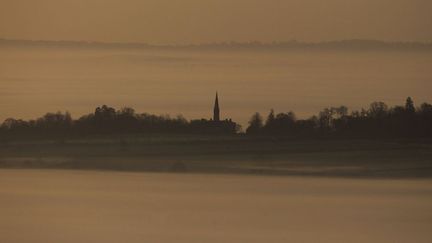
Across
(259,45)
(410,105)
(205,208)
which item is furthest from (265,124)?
(410,105)

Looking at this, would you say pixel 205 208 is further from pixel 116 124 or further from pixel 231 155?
pixel 116 124

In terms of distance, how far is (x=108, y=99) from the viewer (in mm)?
4930

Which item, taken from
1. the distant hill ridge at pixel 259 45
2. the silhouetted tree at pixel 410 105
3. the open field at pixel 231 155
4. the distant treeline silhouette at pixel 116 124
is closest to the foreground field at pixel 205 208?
the open field at pixel 231 155

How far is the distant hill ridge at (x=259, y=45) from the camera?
4773 millimetres

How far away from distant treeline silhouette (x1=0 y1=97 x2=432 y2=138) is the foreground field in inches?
8.8

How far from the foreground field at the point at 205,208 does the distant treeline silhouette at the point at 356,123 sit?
23cm

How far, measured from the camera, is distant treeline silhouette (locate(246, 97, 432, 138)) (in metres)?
4.71

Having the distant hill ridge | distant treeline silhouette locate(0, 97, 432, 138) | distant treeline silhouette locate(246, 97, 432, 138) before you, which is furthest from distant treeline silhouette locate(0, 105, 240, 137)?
the distant hill ridge

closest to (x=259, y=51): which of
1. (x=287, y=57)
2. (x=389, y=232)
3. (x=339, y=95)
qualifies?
(x=287, y=57)

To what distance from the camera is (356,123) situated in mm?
4770

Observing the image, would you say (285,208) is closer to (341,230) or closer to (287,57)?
(341,230)

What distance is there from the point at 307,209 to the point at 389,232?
0.42m

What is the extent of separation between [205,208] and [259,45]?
861mm

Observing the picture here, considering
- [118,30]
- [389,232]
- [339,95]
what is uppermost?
[118,30]
